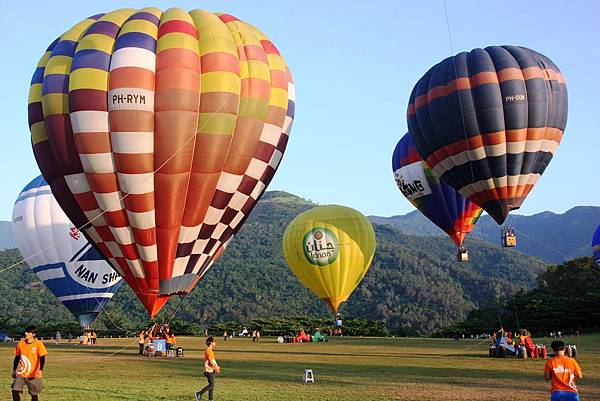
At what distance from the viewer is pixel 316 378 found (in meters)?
16.1

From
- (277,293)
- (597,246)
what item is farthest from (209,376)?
(277,293)

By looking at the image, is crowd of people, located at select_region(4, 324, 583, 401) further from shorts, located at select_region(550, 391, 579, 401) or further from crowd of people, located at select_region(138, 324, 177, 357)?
crowd of people, located at select_region(138, 324, 177, 357)

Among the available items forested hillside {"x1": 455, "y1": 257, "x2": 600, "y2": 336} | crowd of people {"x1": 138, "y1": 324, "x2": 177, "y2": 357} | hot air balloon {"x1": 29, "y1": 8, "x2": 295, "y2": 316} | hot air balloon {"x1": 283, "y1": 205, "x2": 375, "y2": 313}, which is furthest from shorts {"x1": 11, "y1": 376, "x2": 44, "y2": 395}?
forested hillside {"x1": 455, "y1": 257, "x2": 600, "y2": 336}

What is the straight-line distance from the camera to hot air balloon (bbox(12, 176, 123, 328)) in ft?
118

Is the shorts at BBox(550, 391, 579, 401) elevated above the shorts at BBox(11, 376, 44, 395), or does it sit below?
above

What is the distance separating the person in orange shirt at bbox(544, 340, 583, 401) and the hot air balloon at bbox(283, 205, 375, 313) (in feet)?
96.6

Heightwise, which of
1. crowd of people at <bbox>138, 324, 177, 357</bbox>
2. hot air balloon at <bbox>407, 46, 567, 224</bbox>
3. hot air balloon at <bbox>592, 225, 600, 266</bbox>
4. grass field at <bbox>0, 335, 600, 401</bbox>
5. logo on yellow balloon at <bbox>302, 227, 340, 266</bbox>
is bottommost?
grass field at <bbox>0, 335, 600, 401</bbox>

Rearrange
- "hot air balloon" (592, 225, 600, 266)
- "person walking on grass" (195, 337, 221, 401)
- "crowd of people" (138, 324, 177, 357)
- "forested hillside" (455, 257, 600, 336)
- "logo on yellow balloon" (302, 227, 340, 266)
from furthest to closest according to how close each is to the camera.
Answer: "hot air balloon" (592, 225, 600, 266), "forested hillside" (455, 257, 600, 336), "logo on yellow balloon" (302, 227, 340, 266), "crowd of people" (138, 324, 177, 357), "person walking on grass" (195, 337, 221, 401)

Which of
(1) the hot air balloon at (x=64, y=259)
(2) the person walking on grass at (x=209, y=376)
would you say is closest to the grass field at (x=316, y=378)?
(2) the person walking on grass at (x=209, y=376)

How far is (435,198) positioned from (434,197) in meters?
0.08

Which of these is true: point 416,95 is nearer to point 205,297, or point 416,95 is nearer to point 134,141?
point 134,141

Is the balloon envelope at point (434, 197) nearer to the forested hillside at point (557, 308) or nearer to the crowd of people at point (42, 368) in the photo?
the forested hillside at point (557, 308)

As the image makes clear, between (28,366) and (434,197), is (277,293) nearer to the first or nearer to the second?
(434,197)

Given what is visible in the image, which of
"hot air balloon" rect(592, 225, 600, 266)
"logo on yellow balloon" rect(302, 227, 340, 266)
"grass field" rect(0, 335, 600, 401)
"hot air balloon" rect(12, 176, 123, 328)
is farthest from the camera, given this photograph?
"hot air balloon" rect(592, 225, 600, 266)
